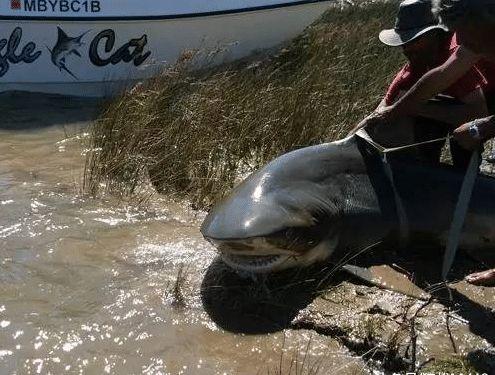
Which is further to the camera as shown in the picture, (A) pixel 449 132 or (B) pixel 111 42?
(B) pixel 111 42

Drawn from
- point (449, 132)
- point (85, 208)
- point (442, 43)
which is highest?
point (442, 43)

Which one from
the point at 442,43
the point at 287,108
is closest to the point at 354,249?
the point at 442,43

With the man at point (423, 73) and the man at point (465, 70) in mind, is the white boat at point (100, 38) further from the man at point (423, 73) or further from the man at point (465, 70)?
the man at point (465, 70)

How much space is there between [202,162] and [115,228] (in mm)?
1046

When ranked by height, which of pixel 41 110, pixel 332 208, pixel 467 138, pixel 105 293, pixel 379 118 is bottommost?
pixel 41 110

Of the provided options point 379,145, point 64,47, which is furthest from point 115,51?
point 379,145

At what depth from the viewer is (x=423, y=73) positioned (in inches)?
189

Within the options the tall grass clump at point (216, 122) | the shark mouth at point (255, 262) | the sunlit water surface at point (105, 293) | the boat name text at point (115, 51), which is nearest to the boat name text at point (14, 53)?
the boat name text at point (115, 51)

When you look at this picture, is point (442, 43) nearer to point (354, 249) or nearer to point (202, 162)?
point (354, 249)

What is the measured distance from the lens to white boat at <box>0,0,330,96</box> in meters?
8.91

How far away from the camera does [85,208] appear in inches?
214

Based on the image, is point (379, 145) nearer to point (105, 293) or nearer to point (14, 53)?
point (105, 293)

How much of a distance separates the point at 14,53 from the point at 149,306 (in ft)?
19.4

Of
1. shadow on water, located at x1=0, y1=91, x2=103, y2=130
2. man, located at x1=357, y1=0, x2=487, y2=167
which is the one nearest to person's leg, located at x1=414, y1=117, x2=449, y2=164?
man, located at x1=357, y1=0, x2=487, y2=167
